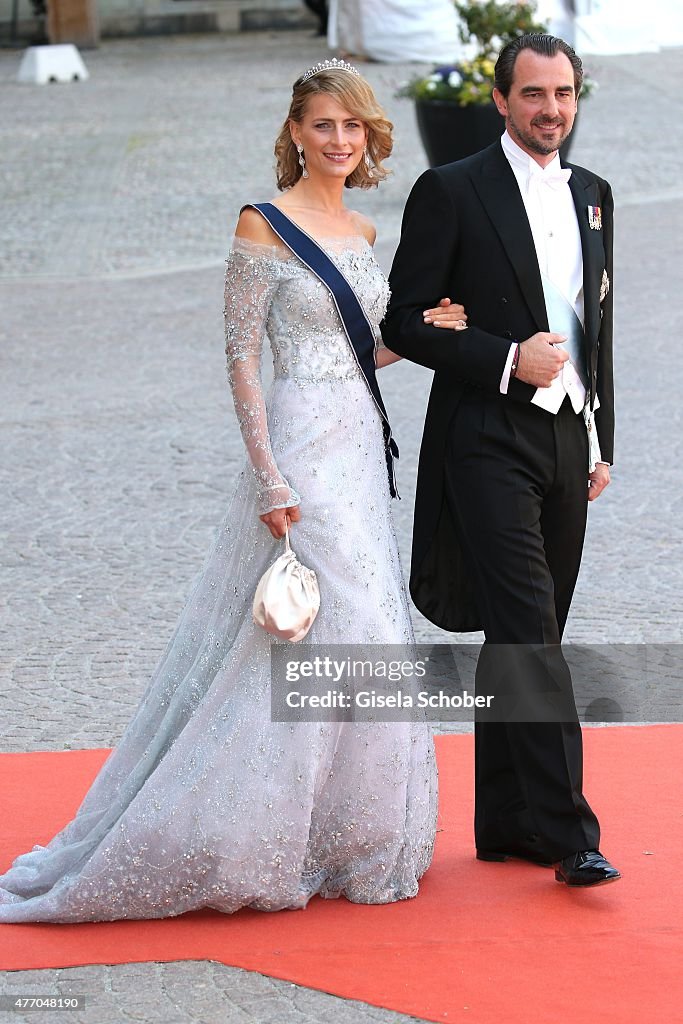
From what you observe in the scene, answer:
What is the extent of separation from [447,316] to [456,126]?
10.7m

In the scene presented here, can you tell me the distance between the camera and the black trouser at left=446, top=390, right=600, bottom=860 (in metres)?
3.85

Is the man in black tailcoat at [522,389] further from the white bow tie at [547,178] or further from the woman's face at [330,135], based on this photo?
the woman's face at [330,135]

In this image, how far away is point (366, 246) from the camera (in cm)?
402

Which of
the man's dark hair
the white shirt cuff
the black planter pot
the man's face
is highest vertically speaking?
the black planter pot

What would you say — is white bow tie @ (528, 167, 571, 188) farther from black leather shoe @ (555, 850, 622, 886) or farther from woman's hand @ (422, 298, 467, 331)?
black leather shoe @ (555, 850, 622, 886)

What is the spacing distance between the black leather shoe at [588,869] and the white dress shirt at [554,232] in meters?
1.06

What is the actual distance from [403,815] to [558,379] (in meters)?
1.11

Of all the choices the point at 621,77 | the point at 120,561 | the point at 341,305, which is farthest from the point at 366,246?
the point at 621,77

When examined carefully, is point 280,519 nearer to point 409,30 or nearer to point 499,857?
point 499,857

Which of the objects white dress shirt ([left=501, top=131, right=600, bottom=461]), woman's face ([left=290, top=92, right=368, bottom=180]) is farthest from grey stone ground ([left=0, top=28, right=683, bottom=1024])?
woman's face ([left=290, top=92, right=368, bottom=180])

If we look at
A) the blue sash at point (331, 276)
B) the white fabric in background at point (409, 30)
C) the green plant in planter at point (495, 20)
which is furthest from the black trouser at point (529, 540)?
the white fabric in background at point (409, 30)

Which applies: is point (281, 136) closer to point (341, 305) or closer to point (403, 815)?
point (341, 305)

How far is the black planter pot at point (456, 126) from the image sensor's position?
46.2ft

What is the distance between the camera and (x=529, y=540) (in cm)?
390
